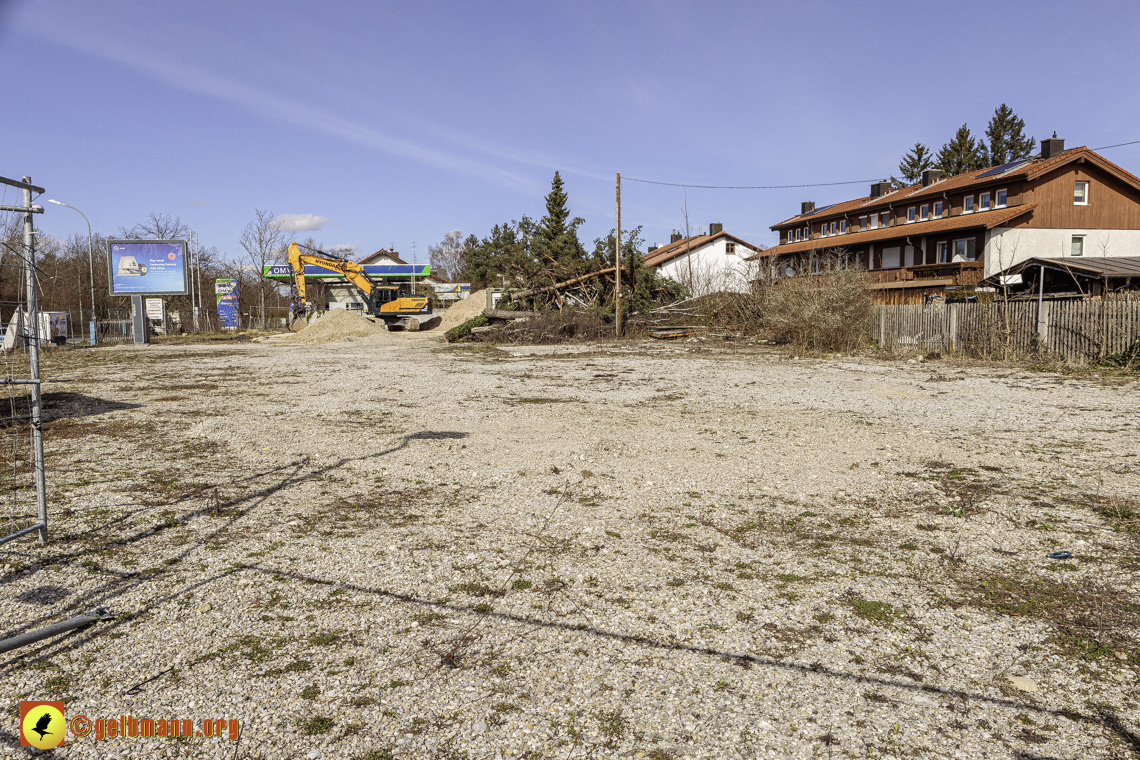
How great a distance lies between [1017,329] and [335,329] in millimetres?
26766

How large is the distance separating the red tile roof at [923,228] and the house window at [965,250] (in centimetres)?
112

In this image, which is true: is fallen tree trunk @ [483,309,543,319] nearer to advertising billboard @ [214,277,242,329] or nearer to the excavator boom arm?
the excavator boom arm

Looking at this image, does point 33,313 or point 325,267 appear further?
point 325,267

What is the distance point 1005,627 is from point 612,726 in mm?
2169

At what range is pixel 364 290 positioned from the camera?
127 feet

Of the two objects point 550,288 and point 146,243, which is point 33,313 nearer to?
point 550,288

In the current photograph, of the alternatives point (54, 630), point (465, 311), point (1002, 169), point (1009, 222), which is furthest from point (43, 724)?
point (1002, 169)

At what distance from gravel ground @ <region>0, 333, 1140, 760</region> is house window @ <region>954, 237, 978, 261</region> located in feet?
116

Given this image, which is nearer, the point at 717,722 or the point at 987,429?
the point at 717,722

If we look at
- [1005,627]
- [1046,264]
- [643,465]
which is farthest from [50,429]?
[1046,264]

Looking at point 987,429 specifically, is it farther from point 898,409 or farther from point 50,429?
point 50,429

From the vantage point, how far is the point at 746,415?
10.1m

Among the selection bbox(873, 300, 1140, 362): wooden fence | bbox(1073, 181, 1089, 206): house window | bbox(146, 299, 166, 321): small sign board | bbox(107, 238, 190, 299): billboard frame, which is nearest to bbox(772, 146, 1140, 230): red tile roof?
bbox(1073, 181, 1089, 206): house window

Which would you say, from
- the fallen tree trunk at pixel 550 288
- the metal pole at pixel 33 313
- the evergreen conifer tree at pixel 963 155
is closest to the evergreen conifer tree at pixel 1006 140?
the evergreen conifer tree at pixel 963 155
